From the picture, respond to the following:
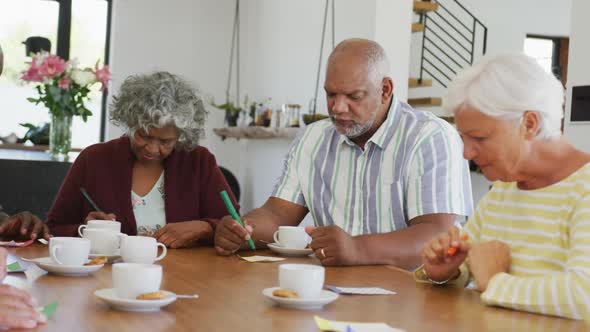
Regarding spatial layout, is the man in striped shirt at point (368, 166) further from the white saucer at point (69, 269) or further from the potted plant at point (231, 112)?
the potted plant at point (231, 112)

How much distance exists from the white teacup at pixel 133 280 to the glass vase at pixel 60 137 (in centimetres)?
283

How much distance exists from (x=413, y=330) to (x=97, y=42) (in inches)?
260

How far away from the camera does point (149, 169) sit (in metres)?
2.64

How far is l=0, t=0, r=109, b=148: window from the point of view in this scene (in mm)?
6969

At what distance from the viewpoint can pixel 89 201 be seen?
2531mm

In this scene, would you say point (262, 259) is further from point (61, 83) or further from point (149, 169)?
point (61, 83)

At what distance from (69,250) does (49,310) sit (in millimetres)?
414

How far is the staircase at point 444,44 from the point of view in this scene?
833cm

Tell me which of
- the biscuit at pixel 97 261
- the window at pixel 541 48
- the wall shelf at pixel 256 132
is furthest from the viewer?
the window at pixel 541 48

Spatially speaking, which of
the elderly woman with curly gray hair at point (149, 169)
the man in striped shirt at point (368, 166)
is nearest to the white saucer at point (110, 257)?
the man in striped shirt at point (368, 166)

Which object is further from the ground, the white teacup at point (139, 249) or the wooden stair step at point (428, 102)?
the wooden stair step at point (428, 102)

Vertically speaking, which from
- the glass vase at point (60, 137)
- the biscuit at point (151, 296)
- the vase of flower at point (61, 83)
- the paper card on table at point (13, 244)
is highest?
the vase of flower at point (61, 83)

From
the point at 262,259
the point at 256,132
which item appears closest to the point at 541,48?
the point at 256,132

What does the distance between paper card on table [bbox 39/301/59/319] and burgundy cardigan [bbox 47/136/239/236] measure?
1.32m
